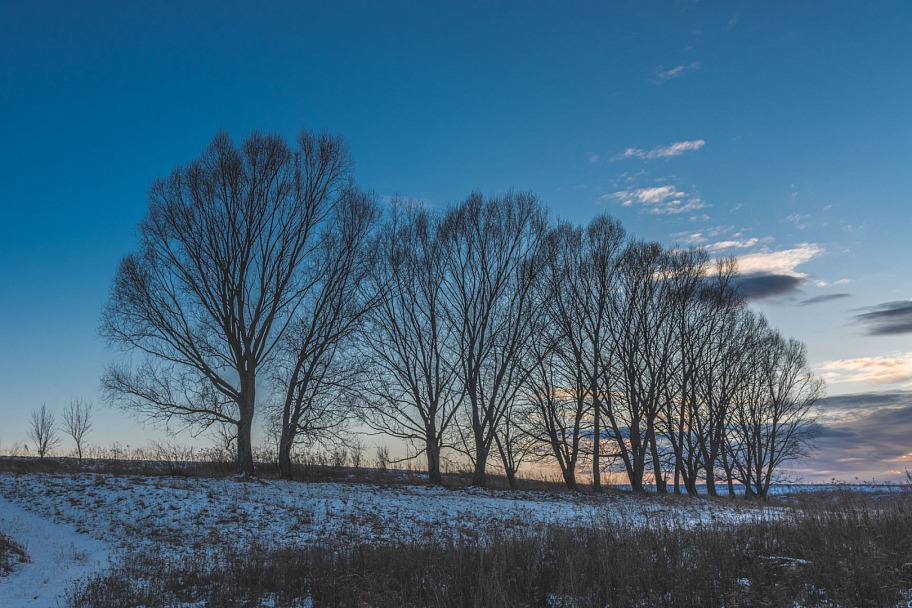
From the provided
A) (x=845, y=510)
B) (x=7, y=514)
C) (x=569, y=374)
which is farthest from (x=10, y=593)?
(x=569, y=374)

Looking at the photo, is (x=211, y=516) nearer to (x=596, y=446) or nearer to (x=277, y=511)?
(x=277, y=511)

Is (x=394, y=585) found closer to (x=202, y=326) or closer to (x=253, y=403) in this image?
(x=253, y=403)

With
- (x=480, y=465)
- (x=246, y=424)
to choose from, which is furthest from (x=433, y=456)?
(x=246, y=424)

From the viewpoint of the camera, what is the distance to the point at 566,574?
296 inches

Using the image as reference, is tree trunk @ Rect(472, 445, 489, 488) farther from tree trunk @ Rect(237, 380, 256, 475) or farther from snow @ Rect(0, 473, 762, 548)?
tree trunk @ Rect(237, 380, 256, 475)

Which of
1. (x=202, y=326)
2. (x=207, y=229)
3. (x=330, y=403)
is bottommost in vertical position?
(x=330, y=403)

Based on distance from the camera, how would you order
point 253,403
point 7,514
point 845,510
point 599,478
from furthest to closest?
point 599,478 < point 253,403 < point 7,514 < point 845,510

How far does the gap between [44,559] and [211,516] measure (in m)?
3.85

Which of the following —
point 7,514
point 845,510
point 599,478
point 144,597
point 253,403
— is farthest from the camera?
point 599,478

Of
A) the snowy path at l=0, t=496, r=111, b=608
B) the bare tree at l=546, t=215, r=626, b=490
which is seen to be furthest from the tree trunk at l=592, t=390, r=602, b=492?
the snowy path at l=0, t=496, r=111, b=608

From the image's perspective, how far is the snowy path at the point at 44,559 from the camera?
8.60 m

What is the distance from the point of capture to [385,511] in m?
16.0

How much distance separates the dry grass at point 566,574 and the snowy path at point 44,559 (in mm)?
679

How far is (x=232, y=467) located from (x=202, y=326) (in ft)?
19.5
